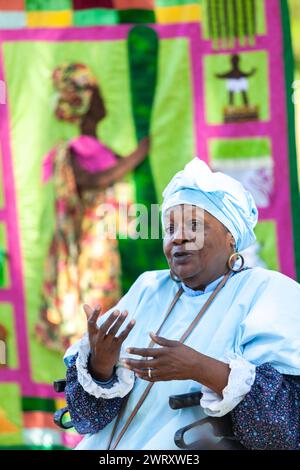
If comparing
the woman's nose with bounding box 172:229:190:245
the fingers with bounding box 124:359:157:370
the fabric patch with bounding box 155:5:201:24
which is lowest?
the fingers with bounding box 124:359:157:370

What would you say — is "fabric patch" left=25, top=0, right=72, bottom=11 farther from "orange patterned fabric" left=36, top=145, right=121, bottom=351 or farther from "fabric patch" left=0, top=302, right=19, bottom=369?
"fabric patch" left=0, top=302, right=19, bottom=369

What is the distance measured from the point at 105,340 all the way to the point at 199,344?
30 centimetres

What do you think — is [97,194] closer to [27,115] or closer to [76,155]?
[76,155]

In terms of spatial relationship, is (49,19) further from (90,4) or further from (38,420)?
(38,420)

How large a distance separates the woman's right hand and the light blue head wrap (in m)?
0.47

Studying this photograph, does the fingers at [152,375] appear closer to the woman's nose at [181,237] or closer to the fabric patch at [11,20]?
the woman's nose at [181,237]

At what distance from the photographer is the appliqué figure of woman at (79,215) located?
512cm

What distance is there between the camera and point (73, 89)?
16.8 feet

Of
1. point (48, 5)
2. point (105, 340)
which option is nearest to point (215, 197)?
point (105, 340)

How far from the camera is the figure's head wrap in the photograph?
201 inches

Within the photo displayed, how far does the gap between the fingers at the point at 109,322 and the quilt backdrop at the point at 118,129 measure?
201 centimetres

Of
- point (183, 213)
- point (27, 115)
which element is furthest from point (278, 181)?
point (183, 213)

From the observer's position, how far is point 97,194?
5148mm

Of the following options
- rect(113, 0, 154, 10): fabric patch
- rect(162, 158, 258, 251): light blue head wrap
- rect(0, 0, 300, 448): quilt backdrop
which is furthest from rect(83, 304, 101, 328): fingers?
rect(113, 0, 154, 10): fabric patch
